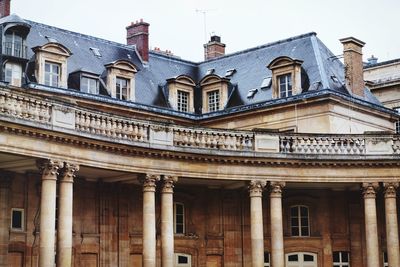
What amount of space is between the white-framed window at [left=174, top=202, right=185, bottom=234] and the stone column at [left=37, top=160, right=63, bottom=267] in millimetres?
10497

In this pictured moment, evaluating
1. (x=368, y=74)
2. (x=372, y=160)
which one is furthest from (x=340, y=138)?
(x=368, y=74)

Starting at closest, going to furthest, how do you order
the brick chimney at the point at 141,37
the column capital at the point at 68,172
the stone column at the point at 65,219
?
the stone column at the point at 65,219, the column capital at the point at 68,172, the brick chimney at the point at 141,37

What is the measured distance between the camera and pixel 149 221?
34531mm

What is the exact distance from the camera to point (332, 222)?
41812 millimetres

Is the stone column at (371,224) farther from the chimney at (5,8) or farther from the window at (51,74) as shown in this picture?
the chimney at (5,8)

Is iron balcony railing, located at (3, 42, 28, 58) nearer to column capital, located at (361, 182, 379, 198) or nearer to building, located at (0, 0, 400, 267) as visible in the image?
building, located at (0, 0, 400, 267)

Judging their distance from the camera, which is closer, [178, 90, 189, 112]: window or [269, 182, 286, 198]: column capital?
[269, 182, 286, 198]: column capital

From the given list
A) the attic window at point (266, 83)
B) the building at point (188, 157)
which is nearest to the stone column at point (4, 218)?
the building at point (188, 157)

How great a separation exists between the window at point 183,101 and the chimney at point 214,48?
24.3ft

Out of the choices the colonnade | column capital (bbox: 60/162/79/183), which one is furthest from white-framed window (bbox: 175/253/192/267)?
column capital (bbox: 60/162/79/183)

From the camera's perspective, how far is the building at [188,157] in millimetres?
31953

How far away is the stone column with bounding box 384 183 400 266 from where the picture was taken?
3741 centimetres

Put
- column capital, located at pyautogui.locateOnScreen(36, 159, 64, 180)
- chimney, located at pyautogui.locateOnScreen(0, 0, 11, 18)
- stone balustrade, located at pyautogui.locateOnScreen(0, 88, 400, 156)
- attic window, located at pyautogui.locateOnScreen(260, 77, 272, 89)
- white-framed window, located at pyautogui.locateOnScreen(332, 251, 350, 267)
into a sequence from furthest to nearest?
attic window, located at pyautogui.locateOnScreen(260, 77, 272, 89) → chimney, located at pyautogui.locateOnScreen(0, 0, 11, 18) → white-framed window, located at pyautogui.locateOnScreen(332, 251, 350, 267) → column capital, located at pyautogui.locateOnScreen(36, 159, 64, 180) → stone balustrade, located at pyautogui.locateOnScreen(0, 88, 400, 156)

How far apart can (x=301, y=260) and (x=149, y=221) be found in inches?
398
